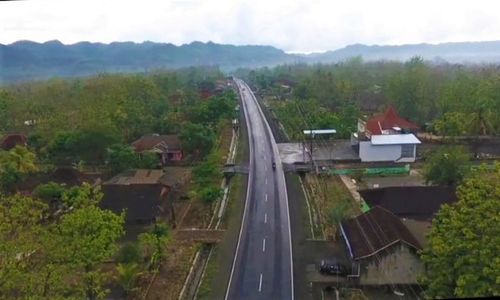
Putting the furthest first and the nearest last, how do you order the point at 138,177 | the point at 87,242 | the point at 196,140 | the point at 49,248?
the point at 196,140
the point at 138,177
the point at 87,242
the point at 49,248

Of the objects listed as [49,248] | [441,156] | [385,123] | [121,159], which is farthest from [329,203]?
[385,123]

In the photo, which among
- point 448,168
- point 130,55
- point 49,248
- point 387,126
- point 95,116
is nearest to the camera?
point 49,248

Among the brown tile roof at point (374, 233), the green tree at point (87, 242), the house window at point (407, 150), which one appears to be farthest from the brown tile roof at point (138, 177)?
the house window at point (407, 150)

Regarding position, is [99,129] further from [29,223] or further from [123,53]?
[123,53]

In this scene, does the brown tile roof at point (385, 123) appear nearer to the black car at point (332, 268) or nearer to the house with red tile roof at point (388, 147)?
the house with red tile roof at point (388, 147)

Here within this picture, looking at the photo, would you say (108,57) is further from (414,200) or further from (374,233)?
(374,233)

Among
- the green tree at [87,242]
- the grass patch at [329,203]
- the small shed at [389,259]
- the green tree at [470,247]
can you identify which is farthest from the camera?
the grass patch at [329,203]
